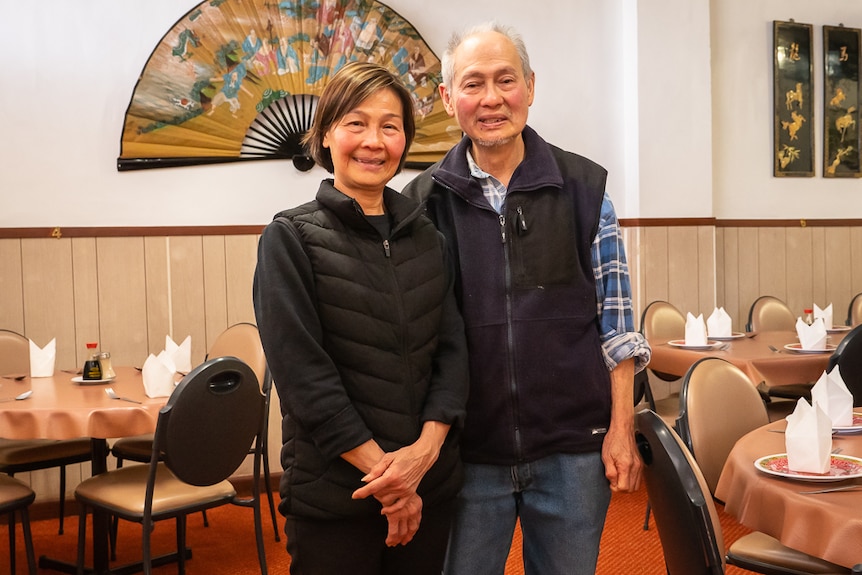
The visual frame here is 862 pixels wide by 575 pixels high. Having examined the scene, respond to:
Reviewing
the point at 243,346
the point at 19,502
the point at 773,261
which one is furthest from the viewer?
the point at 773,261

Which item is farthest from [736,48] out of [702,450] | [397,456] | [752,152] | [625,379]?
[397,456]

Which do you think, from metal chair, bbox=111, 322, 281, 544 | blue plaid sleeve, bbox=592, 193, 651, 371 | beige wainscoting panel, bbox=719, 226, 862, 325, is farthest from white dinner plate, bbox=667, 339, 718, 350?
blue plaid sleeve, bbox=592, 193, 651, 371

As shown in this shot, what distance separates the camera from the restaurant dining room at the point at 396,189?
276 centimetres

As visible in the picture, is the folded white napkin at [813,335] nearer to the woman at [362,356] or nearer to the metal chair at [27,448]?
the woman at [362,356]

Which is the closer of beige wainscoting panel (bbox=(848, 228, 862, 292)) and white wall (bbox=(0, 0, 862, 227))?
white wall (bbox=(0, 0, 862, 227))

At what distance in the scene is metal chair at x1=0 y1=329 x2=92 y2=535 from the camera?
12.1ft

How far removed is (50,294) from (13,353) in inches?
16.3

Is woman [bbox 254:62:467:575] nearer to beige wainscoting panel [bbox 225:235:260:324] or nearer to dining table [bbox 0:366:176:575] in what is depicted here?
dining table [bbox 0:366:176:575]

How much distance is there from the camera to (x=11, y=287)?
4391mm

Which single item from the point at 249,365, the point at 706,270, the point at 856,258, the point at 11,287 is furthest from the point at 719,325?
the point at 11,287

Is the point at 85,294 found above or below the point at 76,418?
above

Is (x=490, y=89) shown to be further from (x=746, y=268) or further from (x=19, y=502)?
(x=746, y=268)

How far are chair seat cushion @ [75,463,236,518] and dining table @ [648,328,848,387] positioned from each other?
224cm

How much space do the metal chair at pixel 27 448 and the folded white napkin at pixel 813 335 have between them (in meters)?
3.42
